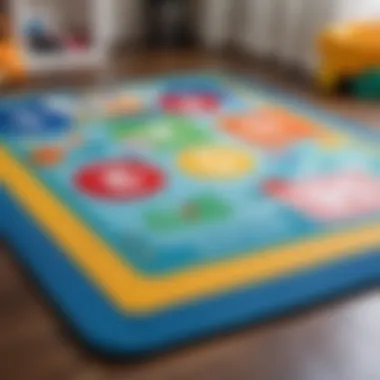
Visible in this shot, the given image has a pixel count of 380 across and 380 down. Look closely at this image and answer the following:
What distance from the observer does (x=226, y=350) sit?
134cm

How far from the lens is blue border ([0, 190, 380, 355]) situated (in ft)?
4.41

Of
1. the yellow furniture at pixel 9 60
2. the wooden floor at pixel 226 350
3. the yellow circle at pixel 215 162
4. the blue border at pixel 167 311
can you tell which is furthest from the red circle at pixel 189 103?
the wooden floor at pixel 226 350

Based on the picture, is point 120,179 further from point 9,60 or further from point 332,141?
point 9,60

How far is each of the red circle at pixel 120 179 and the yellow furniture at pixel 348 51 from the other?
35.0 inches

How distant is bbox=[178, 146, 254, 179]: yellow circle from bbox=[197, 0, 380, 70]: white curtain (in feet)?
2.86

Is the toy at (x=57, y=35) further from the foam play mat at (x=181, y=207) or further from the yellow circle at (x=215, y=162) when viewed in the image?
the yellow circle at (x=215, y=162)

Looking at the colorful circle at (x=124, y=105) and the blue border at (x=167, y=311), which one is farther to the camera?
the colorful circle at (x=124, y=105)

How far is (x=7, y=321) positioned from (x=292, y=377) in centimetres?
51

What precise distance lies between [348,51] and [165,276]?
1316mm

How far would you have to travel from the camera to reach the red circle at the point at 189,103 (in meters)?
2.39

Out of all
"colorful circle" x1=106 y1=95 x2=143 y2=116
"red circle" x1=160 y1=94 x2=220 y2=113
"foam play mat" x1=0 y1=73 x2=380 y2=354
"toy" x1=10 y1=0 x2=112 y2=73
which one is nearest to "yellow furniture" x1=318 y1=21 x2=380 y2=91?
"foam play mat" x1=0 y1=73 x2=380 y2=354

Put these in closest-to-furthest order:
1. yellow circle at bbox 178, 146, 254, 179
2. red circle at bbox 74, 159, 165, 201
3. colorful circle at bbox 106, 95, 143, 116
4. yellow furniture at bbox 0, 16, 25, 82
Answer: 1. red circle at bbox 74, 159, 165, 201
2. yellow circle at bbox 178, 146, 254, 179
3. colorful circle at bbox 106, 95, 143, 116
4. yellow furniture at bbox 0, 16, 25, 82

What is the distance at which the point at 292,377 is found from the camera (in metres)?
1.28

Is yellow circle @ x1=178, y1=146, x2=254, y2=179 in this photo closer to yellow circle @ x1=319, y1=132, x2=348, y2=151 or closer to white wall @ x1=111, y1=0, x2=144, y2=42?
yellow circle @ x1=319, y1=132, x2=348, y2=151
